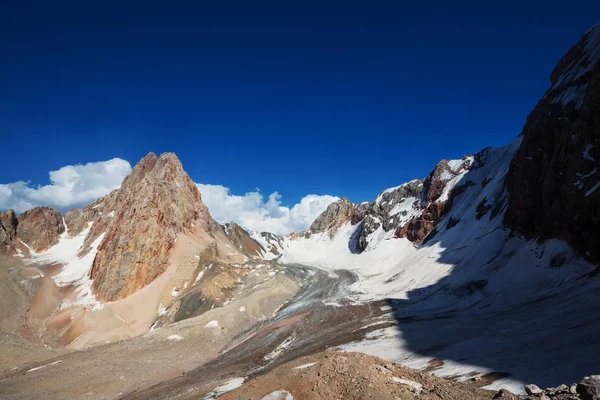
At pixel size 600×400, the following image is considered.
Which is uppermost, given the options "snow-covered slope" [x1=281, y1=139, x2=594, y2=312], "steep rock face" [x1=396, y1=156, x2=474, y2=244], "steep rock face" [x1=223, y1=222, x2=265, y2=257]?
"steep rock face" [x1=223, y1=222, x2=265, y2=257]

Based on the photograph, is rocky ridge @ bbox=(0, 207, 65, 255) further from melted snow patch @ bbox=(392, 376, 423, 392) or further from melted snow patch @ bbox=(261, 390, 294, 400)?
melted snow patch @ bbox=(392, 376, 423, 392)

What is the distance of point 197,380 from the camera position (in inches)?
1179

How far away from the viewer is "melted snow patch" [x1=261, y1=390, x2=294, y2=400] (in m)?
15.5

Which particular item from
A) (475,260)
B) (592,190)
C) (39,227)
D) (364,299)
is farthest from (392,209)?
(39,227)

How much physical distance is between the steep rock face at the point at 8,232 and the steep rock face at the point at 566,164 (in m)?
146

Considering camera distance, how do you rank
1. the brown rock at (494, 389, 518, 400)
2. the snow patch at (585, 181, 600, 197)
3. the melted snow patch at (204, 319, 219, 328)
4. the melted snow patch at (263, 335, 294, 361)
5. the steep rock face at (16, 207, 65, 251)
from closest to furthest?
the brown rock at (494, 389, 518, 400)
the melted snow patch at (263, 335, 294, 361)
the snow patch at (585, 181, 600, 197)
the melted snow patch at (204, 319, 219, 328)
the steep rock face at (16, 207, 65, 251)

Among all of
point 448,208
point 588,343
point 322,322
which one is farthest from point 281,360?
point 448,208

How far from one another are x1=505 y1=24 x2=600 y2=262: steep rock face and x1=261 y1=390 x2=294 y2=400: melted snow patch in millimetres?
41978

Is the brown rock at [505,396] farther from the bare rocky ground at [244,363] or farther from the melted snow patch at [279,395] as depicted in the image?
the melted snow patch at [279,395]

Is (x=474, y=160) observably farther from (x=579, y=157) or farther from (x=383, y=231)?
(x=579, y=157)

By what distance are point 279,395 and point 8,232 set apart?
143482 millimetres

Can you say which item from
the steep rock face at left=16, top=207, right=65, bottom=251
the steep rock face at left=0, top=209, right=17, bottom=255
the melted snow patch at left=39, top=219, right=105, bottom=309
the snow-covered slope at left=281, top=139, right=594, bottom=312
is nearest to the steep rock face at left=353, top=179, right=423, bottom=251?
the snow-covered slope at left=281, top=139, right=594, bottom=312

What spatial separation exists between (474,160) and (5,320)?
4947 inches

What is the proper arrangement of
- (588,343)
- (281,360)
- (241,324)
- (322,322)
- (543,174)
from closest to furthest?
1. (588,343)
2. (281,360)
3. (322,322)
4. (241,324)
5. (543,174)
